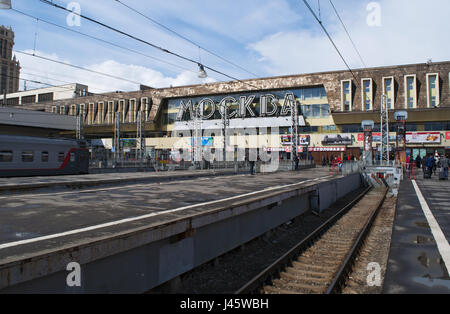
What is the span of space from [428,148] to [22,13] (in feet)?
171

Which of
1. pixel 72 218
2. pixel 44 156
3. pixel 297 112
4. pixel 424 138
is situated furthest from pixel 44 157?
pixel 424 138

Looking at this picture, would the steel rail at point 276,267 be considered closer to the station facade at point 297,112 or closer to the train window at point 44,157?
the train window at point 44,157

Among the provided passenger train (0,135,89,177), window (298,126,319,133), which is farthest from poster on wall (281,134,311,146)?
passenger train (0,135,89,177)

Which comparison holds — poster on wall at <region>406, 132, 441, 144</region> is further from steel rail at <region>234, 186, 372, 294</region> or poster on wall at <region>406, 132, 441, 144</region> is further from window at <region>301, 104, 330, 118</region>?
steel rail at <region>234, 186, 372, 294</region>

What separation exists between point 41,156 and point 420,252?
2382cm

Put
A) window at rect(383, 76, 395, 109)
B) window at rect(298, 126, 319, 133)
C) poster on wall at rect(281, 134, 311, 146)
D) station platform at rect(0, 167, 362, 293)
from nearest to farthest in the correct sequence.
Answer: station platform at rect(0, 167, 362, 293)
window at rect(383, 76, 395, 109)
poster on wall at rect(281, 134, 311, 146)
window at rect(298, 126, 319, 133)

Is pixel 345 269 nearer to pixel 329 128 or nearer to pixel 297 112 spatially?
pixel 329 128

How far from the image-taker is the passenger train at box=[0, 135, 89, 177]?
20734mm

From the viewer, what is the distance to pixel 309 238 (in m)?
9.05

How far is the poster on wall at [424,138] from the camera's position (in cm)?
4688

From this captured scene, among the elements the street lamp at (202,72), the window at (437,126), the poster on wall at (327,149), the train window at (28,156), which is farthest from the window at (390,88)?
the train window at (28,156)

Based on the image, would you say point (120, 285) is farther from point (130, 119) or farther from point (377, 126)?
point (130, 119)

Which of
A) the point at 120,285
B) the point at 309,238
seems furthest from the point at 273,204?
the point at 120,285

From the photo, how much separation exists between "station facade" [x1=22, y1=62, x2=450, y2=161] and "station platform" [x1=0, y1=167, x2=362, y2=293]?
29.9m
